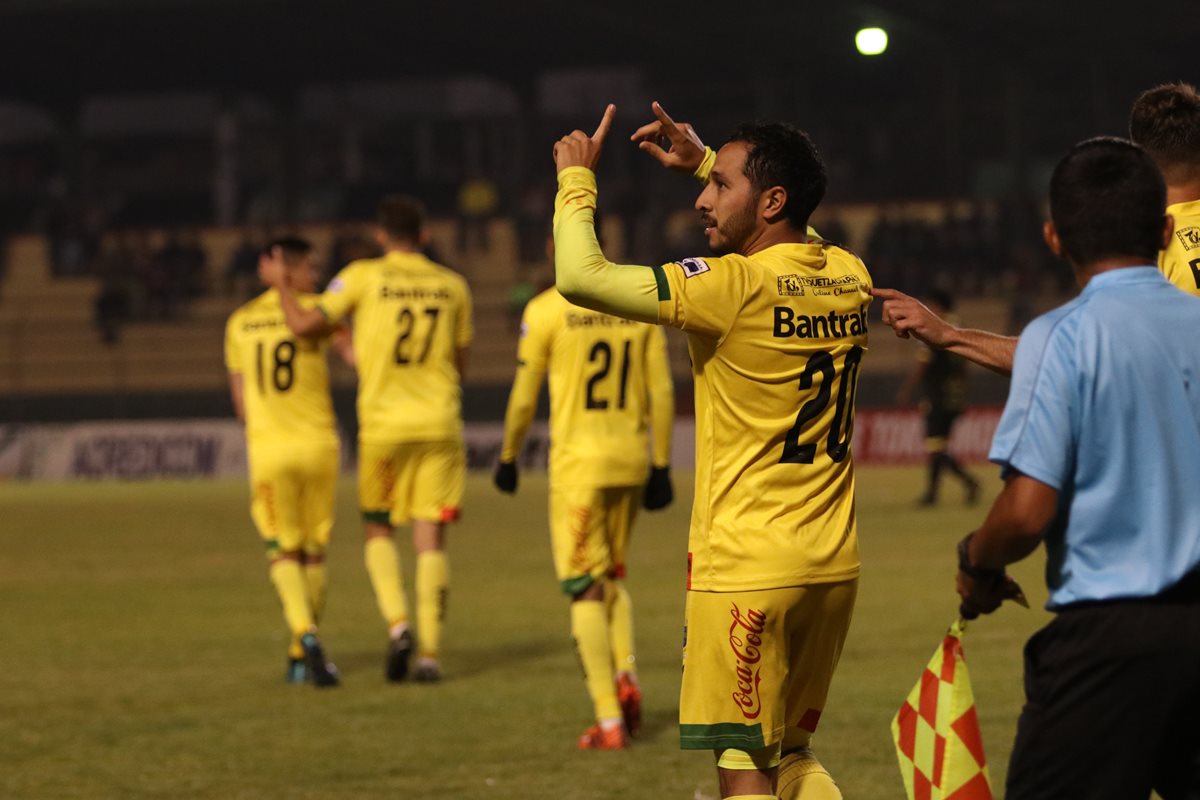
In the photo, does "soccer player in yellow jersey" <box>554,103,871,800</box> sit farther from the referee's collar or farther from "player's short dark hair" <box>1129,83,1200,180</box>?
the referee's collar

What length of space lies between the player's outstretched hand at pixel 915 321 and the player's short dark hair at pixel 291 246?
233 inches

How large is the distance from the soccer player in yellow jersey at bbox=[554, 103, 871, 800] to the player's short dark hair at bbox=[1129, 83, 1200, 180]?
1.01 meters

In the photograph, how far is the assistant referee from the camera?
140 inches

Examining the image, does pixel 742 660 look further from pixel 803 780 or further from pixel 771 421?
pixel 771 421

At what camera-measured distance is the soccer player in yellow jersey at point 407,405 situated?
1020cm

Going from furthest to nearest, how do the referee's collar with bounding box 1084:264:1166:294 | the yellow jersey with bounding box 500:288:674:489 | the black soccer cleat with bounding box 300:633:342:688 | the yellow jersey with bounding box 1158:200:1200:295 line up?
the black soccer cleat with bounding box 300:633:342:688
the yellow jersey with bounding box 500:288:674:489
the yellow jersey with bounding box 1158:200:1200:295
the referee's collar with bounding box 1084:264:1166:294

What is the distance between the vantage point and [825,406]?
4840 mm

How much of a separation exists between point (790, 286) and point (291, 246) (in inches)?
232

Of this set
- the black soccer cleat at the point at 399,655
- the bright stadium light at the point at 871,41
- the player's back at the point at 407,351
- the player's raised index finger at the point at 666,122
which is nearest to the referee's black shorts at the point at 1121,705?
the player's raised index finger at the point at 666,122

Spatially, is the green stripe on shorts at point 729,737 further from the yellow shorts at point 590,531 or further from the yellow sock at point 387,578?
the yellow sock at point 387,578

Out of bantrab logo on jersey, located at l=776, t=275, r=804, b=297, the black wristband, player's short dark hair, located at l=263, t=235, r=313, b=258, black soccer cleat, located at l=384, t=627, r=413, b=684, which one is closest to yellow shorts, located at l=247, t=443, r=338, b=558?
black soccer cleat, located at l=384, t=627, r=413, b=684

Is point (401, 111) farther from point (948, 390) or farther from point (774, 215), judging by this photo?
point (774, 215)

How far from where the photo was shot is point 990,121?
33.9m

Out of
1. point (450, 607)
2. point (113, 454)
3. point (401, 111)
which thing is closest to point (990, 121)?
point (401, 111)
